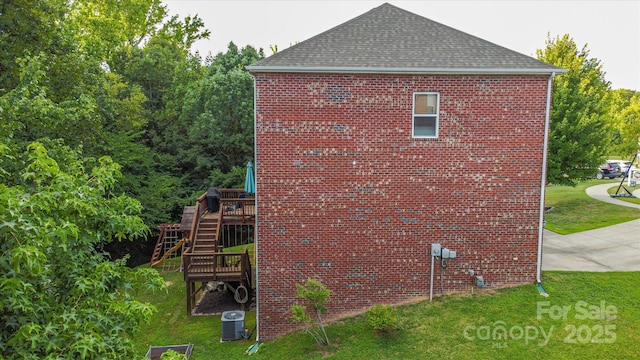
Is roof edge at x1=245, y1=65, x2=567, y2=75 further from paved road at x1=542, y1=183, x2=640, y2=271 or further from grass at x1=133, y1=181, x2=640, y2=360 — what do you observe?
paved road at x1=542, y1=183, x2=640, y2=271

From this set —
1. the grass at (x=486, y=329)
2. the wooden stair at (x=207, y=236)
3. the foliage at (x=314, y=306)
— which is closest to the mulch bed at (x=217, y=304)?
the grass at (x=486, y=329)

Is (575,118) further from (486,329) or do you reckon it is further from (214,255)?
(214,255)

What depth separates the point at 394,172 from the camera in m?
10.8

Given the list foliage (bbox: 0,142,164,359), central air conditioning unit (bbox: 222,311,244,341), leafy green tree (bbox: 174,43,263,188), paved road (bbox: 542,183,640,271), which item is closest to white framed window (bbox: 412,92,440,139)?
paved road (bbox: 542,183,640,271)

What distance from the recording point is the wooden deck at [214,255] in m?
13.0

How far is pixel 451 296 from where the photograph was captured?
36.1ft

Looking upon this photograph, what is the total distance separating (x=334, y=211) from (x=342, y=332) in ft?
10.2

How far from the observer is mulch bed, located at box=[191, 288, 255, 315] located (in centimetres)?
1341

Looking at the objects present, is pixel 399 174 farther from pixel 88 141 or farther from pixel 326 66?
pixel 88 141

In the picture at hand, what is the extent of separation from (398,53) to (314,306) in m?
7.14

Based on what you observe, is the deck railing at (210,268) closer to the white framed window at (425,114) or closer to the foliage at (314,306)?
the foliage at (314,306)

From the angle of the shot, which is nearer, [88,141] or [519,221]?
[519,221]

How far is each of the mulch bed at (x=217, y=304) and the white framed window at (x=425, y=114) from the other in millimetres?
8032

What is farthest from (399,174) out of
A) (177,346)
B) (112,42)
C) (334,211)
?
(112,42)
